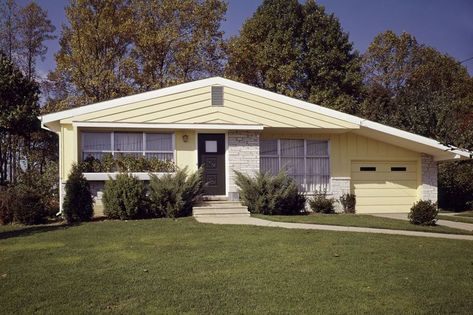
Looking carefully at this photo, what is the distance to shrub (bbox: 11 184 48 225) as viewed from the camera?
12922mm

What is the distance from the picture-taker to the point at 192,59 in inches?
1048

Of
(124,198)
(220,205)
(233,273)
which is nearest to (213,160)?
(220,205)

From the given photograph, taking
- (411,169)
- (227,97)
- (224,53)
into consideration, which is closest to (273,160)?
(227,97)

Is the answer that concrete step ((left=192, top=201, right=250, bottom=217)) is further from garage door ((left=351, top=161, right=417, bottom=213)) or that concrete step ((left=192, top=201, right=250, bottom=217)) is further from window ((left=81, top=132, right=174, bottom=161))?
garage door ((left=351, top=161, right=417, bottom=213))

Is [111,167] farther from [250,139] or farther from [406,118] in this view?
[406,118]

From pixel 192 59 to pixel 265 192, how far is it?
14315 mm

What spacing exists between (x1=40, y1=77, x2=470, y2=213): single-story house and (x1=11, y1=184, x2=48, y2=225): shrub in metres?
1.61

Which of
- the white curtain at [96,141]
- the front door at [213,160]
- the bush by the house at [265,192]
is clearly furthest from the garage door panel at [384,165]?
the white curtain at [96,141]

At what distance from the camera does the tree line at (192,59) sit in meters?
22.8

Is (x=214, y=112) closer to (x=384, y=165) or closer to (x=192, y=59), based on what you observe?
(x=384, y=165)

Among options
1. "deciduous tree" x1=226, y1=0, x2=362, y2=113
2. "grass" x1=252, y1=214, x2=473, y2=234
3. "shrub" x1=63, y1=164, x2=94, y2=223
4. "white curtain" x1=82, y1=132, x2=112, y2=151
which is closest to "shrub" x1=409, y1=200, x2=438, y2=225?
"grass" x1=252, y1=214, x2=473, y2=234

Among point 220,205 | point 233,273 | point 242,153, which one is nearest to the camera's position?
point 233,273

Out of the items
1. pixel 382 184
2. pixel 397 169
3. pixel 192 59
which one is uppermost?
pixel 192 59

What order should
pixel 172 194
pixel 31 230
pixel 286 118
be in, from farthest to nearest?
1. pixel 286 118
2. pixel 172 194
3. pixel 31 230
